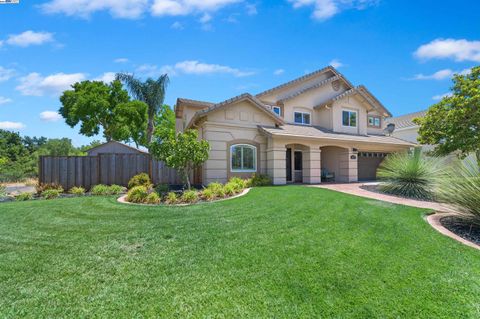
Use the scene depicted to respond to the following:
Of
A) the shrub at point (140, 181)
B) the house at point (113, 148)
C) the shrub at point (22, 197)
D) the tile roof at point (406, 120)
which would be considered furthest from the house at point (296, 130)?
the shrub at point (22, 197)

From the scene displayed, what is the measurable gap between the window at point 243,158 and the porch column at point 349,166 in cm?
743

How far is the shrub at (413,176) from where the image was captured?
1162 centimetres

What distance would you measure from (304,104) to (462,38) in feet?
32.6

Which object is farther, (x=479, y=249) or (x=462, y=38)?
(x=462, y=38)

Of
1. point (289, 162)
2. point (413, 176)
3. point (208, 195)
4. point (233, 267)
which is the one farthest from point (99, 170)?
point (413, 176)

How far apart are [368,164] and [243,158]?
515 inches

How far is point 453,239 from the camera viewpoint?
5.70 metres

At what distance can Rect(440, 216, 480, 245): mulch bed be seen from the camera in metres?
6.03

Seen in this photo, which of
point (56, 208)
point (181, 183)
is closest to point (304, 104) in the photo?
point (181, 183)

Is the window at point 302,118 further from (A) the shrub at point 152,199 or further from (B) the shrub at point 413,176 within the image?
(A) the shrub at point 152,199

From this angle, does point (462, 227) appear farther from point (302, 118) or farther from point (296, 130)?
point (302, 118)

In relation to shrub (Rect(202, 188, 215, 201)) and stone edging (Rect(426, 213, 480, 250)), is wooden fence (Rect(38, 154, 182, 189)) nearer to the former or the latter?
shrub (Rect(202, 188, 215, 201))

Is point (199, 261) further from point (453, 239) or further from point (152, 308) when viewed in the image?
point (453, 239)

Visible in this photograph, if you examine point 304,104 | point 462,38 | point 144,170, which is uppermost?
point 462,38
